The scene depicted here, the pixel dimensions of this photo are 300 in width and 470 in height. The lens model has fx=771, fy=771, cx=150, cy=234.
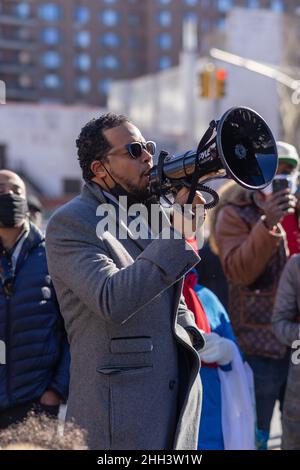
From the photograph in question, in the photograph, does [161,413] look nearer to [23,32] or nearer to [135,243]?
[135,243]

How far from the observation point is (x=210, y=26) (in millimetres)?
77125

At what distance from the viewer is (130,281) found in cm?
226

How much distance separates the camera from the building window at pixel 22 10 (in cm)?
7112

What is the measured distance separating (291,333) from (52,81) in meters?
73.8

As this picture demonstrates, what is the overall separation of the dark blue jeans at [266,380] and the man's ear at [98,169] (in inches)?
82.7

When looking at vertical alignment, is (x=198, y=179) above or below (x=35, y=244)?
above

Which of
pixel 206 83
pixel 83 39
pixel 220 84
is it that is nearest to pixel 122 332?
pixel 206 83

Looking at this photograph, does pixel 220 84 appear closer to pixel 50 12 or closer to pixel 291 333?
pixel 291 333

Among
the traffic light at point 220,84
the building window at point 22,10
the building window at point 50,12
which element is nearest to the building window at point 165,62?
the building window at point 50,12

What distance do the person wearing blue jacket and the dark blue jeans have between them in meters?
1.25

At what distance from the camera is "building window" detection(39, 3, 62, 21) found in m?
Answer: 73.1

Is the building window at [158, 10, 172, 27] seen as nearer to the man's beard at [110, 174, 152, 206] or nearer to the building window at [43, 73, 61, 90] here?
the building window at [43, 73, 61, 90]
